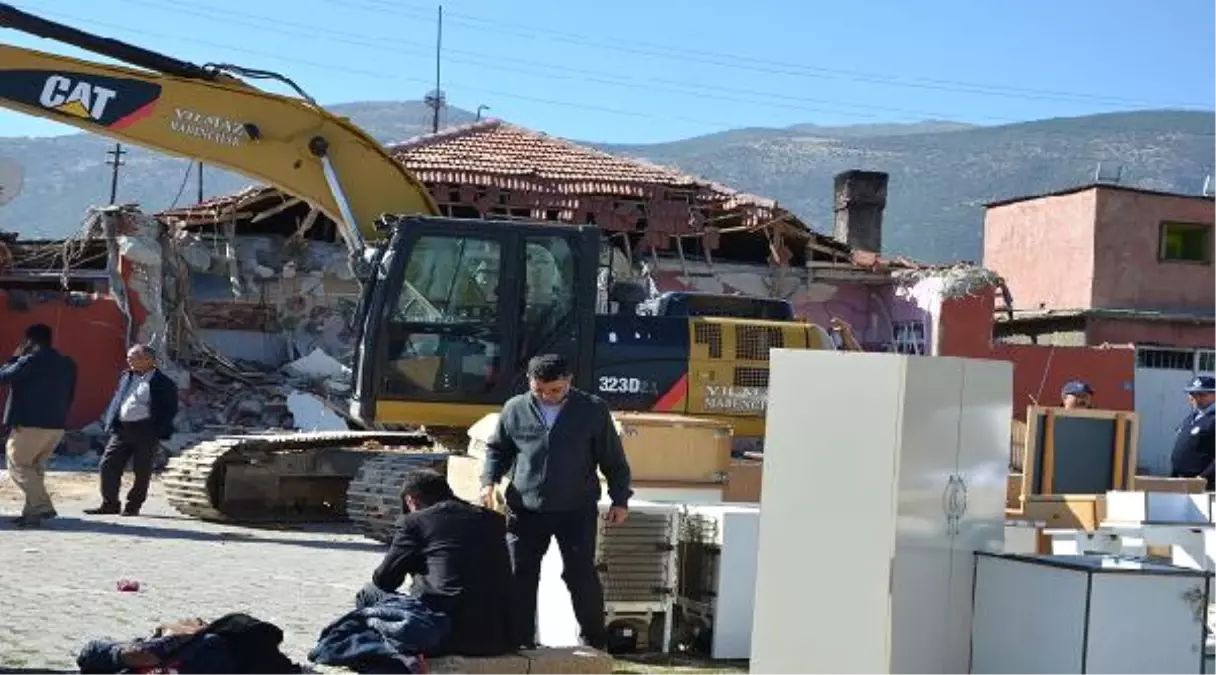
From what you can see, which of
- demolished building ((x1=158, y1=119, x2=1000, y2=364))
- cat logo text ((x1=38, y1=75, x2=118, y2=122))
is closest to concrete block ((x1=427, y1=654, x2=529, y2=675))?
cat logo text ((x1=38, y1=75, x2=118, y2=122))

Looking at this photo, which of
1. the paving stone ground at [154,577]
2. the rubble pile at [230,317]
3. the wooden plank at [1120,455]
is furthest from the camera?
the rubble pile at [230,317]

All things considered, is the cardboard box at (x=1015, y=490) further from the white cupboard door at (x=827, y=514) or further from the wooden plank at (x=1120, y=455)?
the white cupboard door at (x=827, y=514)

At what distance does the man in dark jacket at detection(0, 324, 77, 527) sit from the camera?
1493 cm

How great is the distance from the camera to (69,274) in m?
25.5

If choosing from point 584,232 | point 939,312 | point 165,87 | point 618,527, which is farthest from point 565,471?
point 939,312

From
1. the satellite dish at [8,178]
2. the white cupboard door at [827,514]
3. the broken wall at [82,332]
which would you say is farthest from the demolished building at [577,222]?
the white cupboard door at [827,514]

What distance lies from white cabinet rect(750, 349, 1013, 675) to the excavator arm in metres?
7.97

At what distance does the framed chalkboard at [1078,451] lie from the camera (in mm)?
10008

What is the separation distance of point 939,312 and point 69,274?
13168 millimetres

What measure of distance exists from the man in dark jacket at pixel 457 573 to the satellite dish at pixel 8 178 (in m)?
11.2

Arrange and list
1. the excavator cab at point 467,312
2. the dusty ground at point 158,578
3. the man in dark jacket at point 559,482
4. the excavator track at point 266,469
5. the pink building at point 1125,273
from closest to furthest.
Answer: the man in dark jacket at point 559,482 < the dusty ground at point 158,578 < the excavator cab at point 467,312 < the excavator track at point 266,469 < the pink building at point 1125,273

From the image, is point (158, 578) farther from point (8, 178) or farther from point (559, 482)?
point (8, 178)

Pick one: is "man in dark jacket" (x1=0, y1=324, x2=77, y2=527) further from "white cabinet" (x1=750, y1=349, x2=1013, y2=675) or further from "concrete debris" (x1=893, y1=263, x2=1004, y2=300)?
"concrete debris" (x1=893, y1=263, x2=1004, y2=300)

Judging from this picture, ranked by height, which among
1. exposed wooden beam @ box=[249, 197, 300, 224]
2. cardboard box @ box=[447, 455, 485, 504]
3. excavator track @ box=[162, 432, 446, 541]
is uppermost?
exposed wooden beam @ box=[249, 197, 300, 224]
